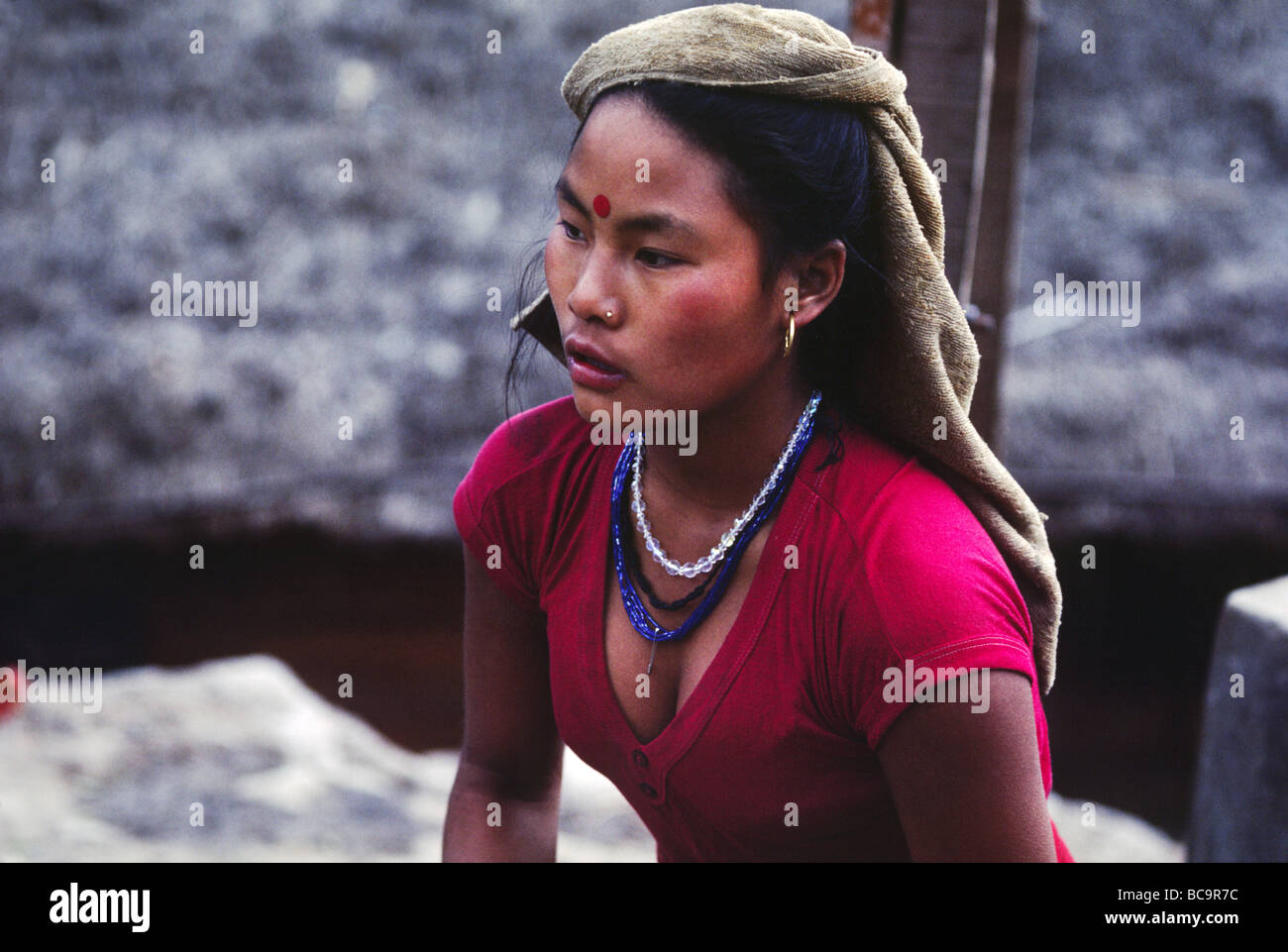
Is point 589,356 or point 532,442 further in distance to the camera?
point 532,442

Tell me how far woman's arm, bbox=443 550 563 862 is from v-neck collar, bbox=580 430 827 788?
0.18 m

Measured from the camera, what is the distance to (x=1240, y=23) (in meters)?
4.11

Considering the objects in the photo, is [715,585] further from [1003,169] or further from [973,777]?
[1003,169]

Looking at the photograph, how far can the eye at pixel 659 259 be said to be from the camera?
1115mm

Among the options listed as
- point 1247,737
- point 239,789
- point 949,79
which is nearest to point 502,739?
point 949,79

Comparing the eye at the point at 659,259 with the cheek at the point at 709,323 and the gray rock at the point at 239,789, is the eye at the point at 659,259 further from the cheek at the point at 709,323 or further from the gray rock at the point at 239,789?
the gray rock at the point at 239,789

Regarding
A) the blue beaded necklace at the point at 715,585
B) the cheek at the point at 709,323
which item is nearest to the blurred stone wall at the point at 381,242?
the blue beaded necklace at the point at 715,585

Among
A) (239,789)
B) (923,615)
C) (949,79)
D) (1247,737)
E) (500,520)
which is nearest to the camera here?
(923,615)

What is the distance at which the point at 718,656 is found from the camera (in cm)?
121

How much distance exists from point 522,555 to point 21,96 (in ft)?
10.6

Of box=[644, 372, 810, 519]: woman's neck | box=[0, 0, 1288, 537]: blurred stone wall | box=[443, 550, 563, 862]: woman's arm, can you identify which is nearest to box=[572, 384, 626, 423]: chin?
box=[644, 372, 810, 519]: woman's neck

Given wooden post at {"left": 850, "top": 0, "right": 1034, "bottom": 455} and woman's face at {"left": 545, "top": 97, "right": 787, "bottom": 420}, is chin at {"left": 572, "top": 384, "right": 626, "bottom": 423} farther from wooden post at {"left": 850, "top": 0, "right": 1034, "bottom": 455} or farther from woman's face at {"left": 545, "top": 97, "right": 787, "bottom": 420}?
wooden post at {"left": 850, "top": 0, "right": 1034, "bottom": 455}

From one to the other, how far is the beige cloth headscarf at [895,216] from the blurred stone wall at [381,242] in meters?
2.43

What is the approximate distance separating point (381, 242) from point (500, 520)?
8.60 ft
